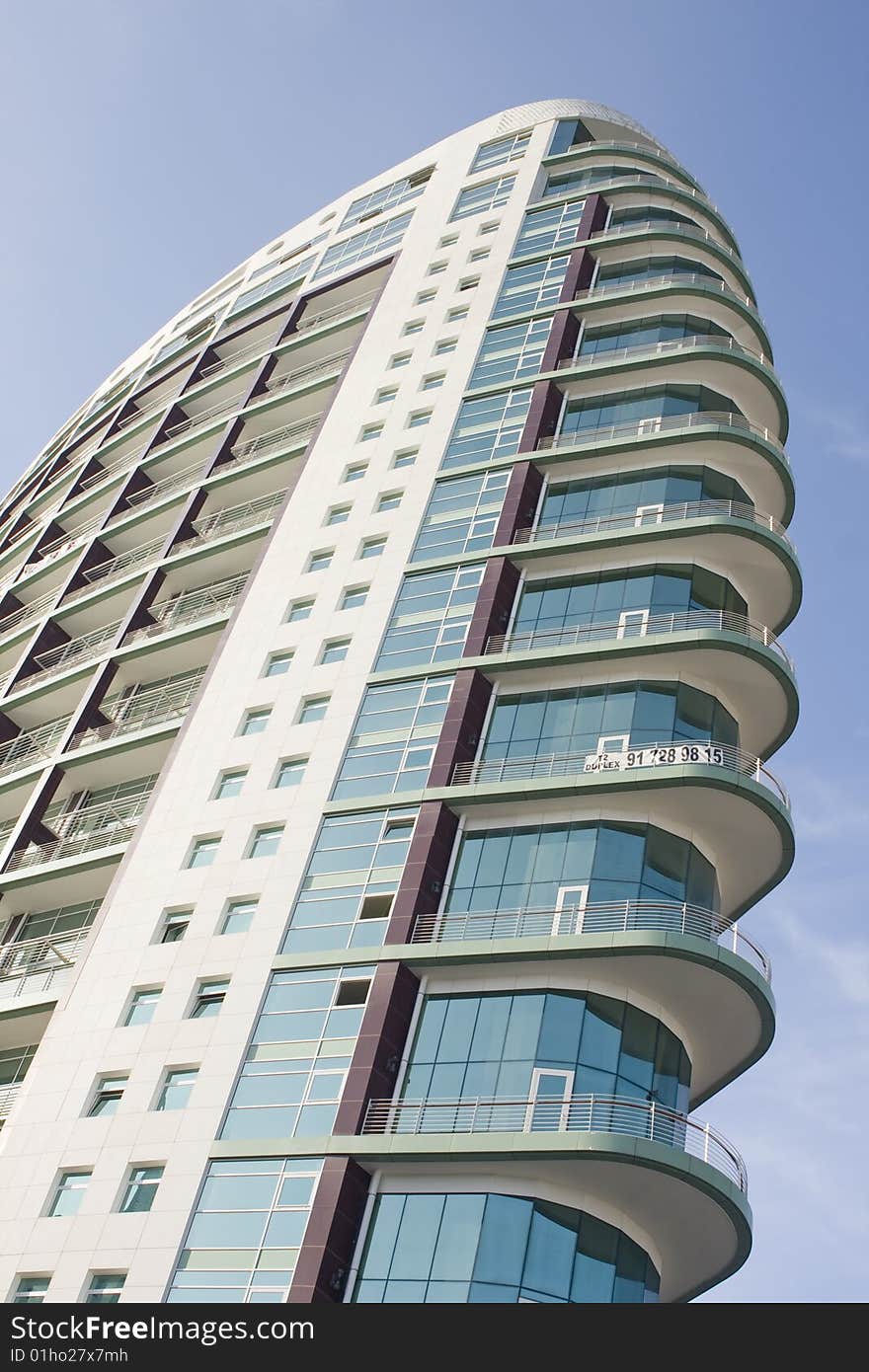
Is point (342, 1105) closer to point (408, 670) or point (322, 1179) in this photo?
point (322, 1179)

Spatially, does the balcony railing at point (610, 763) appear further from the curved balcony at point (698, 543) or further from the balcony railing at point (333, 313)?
the balcony railing at point (333, 313)

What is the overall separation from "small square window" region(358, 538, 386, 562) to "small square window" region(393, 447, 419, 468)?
13.4 feet

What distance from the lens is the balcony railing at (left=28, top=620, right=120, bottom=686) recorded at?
184 ft

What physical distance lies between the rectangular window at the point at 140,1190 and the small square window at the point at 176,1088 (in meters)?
1.60

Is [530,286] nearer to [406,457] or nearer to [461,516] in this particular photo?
[406,457]

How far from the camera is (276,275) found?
243 ft

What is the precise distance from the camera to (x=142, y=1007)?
123 feet

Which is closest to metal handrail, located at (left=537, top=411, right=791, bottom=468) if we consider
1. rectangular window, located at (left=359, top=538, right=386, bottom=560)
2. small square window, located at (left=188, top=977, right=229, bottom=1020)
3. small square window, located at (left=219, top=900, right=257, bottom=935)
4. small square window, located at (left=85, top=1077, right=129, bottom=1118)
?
rectangular window, located at (left=359, top=538, right=386, bottom=560)

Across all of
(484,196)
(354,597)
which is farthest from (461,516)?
(484,196)

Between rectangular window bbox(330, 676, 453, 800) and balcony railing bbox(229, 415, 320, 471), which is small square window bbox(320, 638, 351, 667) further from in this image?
balcony railing bbox(229, 415, 320, 471)

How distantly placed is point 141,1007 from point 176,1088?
132 inches

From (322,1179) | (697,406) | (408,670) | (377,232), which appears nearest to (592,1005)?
(322,1179)

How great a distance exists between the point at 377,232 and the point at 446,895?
143 ft

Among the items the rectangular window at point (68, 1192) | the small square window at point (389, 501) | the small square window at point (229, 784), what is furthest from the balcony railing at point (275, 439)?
the rectangular window at point (68, 1192)
